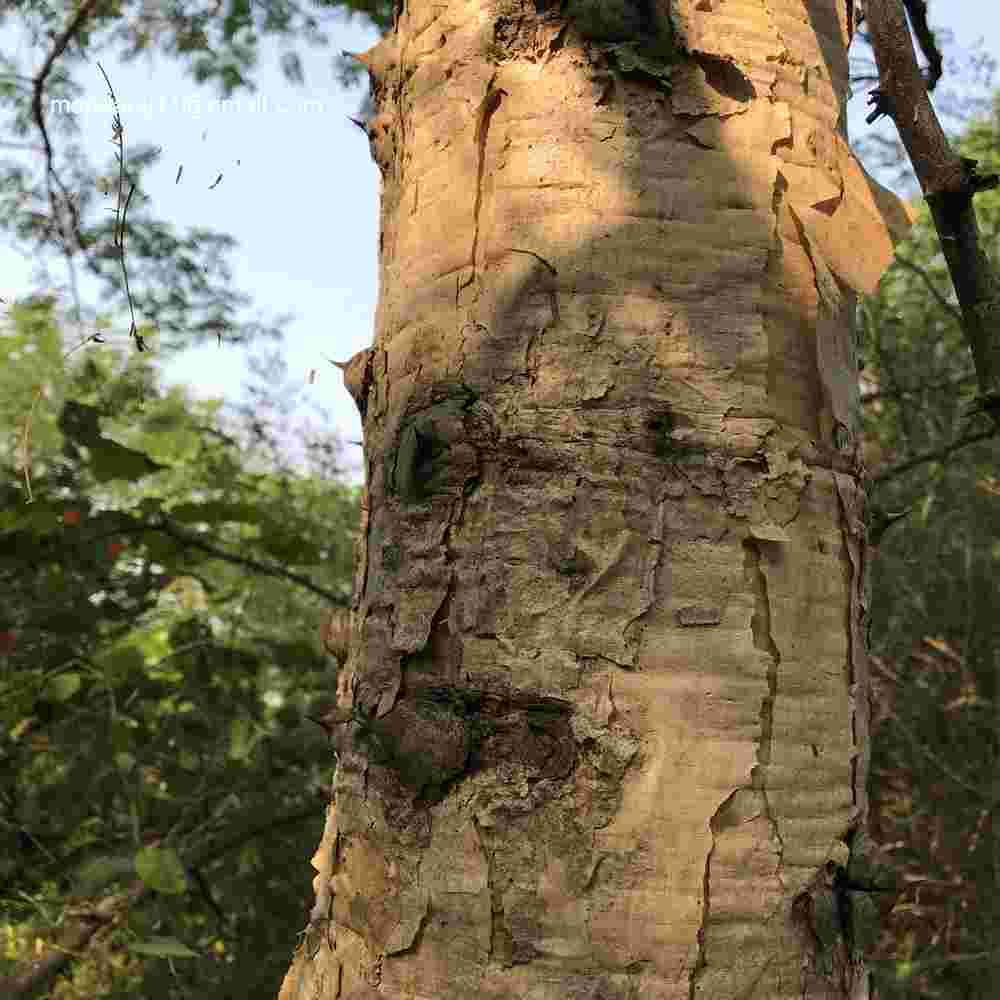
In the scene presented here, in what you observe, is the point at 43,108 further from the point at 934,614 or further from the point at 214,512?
the point at 934,614

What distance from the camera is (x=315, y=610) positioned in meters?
5.75

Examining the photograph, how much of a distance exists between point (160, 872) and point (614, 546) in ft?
5.22

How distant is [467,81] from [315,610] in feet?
16.4

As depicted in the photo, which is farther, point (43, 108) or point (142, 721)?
point (142, 721)

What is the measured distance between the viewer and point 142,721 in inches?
115

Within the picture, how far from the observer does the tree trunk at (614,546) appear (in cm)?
80

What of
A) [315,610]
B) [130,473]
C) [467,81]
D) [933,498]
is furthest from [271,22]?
[315,610]

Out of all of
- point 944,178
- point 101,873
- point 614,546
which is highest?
point 944,178

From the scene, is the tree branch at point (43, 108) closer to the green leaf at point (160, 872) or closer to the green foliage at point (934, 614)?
the green leaf at point (160, 872)

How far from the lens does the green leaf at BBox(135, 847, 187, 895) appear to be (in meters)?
1.97

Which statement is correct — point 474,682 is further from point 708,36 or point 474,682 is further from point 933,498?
point 933,498

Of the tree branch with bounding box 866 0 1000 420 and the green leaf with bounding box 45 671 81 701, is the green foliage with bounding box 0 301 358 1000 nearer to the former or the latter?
the green leaf with bounding box 45 671 81 701

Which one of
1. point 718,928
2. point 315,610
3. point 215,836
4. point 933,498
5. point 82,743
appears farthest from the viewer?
point 315,610

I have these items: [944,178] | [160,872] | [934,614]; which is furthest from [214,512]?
[934,614]
